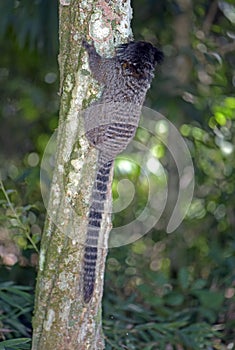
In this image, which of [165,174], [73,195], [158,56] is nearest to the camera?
[73,195]

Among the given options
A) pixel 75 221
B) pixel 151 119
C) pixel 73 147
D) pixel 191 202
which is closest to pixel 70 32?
pixel 73 147

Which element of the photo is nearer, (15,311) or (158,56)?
(158,56)

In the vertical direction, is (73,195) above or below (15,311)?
above

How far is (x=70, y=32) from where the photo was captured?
1.75 metres

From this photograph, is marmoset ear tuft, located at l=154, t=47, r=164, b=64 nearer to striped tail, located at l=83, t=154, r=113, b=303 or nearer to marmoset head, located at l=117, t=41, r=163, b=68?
marmoset head, located at l=117, t=41, r=163, b=68

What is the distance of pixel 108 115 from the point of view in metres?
1.77

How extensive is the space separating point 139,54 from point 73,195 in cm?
47

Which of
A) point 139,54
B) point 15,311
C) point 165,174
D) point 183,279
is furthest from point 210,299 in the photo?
point 139,54

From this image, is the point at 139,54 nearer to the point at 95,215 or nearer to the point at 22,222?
the point at 95,215

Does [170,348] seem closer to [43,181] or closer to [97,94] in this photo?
[43,181]

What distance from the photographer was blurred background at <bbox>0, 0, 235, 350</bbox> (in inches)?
104

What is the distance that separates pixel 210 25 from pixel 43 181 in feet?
4.54

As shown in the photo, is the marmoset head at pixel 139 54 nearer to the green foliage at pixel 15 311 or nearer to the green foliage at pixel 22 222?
the green foliage at pixel 22 222

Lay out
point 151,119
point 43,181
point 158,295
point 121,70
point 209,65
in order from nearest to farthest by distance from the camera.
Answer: point 121,70 < point 43,181 < point 158,295 < point 151,119 < point 209,65
